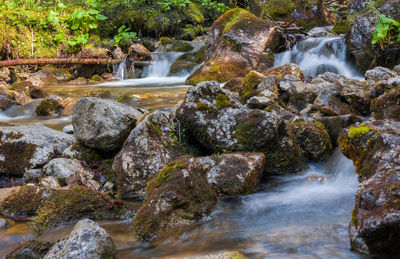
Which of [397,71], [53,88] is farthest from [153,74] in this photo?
[397,71]

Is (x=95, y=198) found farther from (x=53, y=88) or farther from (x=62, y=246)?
(x=53, y=88)

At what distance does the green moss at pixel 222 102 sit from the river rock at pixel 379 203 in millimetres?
2116

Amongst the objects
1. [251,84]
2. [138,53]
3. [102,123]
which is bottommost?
[102,123]

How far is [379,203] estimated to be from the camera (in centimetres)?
232

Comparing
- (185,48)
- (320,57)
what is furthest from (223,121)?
(185,48)

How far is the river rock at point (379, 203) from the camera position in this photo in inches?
86.7

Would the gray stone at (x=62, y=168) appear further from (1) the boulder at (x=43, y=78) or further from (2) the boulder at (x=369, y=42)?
(1) the boulder at (x=43, y=78)

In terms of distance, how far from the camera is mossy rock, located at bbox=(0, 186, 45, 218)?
3857mm

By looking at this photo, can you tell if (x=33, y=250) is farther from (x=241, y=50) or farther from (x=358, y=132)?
(x=241, y=50)

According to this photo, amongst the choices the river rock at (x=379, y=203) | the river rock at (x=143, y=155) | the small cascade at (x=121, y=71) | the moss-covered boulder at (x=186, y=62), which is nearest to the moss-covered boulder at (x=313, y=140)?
the river rock at (x=379, y=203)

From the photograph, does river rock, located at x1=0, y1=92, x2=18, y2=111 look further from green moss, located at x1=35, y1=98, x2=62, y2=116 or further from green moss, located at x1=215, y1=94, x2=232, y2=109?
green moss, located at x1=215, y1=94, x2=232, y2=109

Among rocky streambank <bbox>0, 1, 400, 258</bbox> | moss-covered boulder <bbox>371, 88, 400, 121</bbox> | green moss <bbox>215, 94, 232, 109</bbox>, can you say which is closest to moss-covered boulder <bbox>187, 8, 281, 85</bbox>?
rocky streambank <bbox>0, 1, 400, 258</bbox>

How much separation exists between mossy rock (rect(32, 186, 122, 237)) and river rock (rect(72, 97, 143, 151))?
3.88ft

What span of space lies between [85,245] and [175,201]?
44.3 inches
